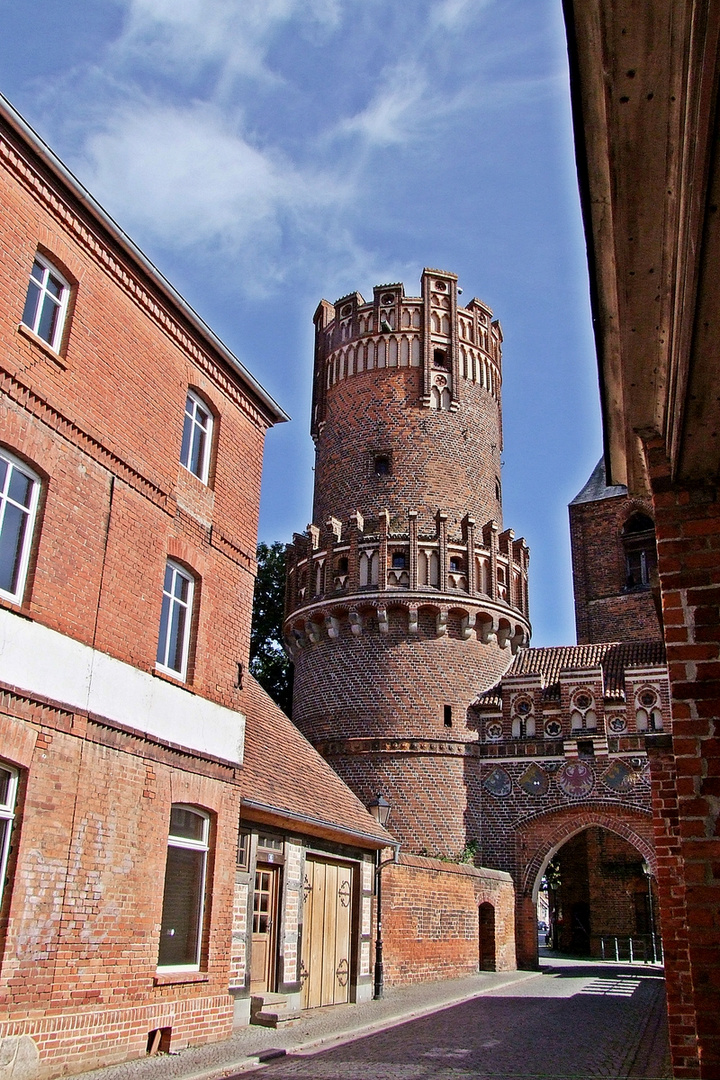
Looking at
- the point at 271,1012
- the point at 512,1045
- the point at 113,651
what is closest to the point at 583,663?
the point at 512,1045

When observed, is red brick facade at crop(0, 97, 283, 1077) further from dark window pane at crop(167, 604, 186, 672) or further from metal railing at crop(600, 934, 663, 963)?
metal railing at crop(600, 934, 663, 963)

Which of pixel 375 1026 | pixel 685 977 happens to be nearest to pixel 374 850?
pixel 375 1026

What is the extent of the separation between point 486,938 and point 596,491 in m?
18.8

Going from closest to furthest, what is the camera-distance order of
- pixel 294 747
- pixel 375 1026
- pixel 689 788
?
1. pixel 689 788
2. pixel 375 1026
3. pixel 294 747

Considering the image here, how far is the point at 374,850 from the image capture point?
18.6m

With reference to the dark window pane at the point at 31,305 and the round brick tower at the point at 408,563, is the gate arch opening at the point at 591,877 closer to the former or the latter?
the round brick tower at the point at 408,563

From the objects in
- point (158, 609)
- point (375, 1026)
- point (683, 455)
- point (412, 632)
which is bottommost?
point (375, 1026)

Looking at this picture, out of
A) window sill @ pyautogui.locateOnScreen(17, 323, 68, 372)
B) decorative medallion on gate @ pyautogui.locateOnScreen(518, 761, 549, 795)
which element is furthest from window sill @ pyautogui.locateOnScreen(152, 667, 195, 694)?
decorative medallion on gate @ pyautogui.locateOnScreen(518, 761, 549, 795)

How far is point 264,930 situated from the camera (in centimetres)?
1409

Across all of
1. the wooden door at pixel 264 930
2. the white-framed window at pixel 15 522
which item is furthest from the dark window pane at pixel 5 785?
the wooden door at pixel 264 930

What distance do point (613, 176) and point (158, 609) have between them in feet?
32.3

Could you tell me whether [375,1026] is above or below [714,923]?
below

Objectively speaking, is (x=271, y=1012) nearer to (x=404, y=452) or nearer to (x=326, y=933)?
(x=326, y=933)

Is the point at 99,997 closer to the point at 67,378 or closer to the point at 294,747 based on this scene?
the point at 67,378
